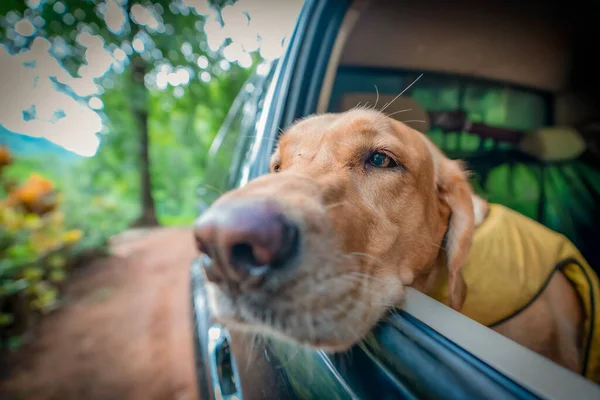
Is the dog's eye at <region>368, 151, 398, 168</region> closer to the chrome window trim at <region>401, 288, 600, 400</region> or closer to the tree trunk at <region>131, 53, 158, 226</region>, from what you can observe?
the chrome window trim at <region>401, 288, 600, 400</region>

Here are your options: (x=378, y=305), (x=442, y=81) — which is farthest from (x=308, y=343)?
(x=442, y=81)

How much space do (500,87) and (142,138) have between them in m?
11.0

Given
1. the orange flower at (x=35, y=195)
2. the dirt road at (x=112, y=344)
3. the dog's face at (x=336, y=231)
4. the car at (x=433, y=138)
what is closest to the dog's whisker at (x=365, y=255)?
the dog's face at (x=336, y=231)

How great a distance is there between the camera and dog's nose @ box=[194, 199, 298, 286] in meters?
0.69

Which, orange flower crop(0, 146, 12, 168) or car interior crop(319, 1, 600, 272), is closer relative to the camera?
car interior crop(319, 1, 600, 272)

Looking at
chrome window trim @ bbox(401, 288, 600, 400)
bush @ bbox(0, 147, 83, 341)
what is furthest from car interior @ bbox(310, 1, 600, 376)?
bush @ bbox(0, 147, 83, 341)

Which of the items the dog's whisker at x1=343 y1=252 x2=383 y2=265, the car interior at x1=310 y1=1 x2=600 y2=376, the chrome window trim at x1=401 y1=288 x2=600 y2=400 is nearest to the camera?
the chrome window trim at x1=401 y1=288 x2=600 y2=400

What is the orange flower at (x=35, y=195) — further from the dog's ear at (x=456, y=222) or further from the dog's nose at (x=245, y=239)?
the dog's ear at (x=456, y=222)

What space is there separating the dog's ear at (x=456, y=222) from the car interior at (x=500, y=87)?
654mm

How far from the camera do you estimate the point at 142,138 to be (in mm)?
10914

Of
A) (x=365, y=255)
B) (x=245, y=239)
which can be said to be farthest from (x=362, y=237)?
(x=245, y=239)

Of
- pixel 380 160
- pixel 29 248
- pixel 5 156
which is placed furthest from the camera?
pixel 5 156

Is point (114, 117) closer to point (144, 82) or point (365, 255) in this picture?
point (144, 82)

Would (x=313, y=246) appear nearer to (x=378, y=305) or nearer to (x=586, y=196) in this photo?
(x=378, y=305)
